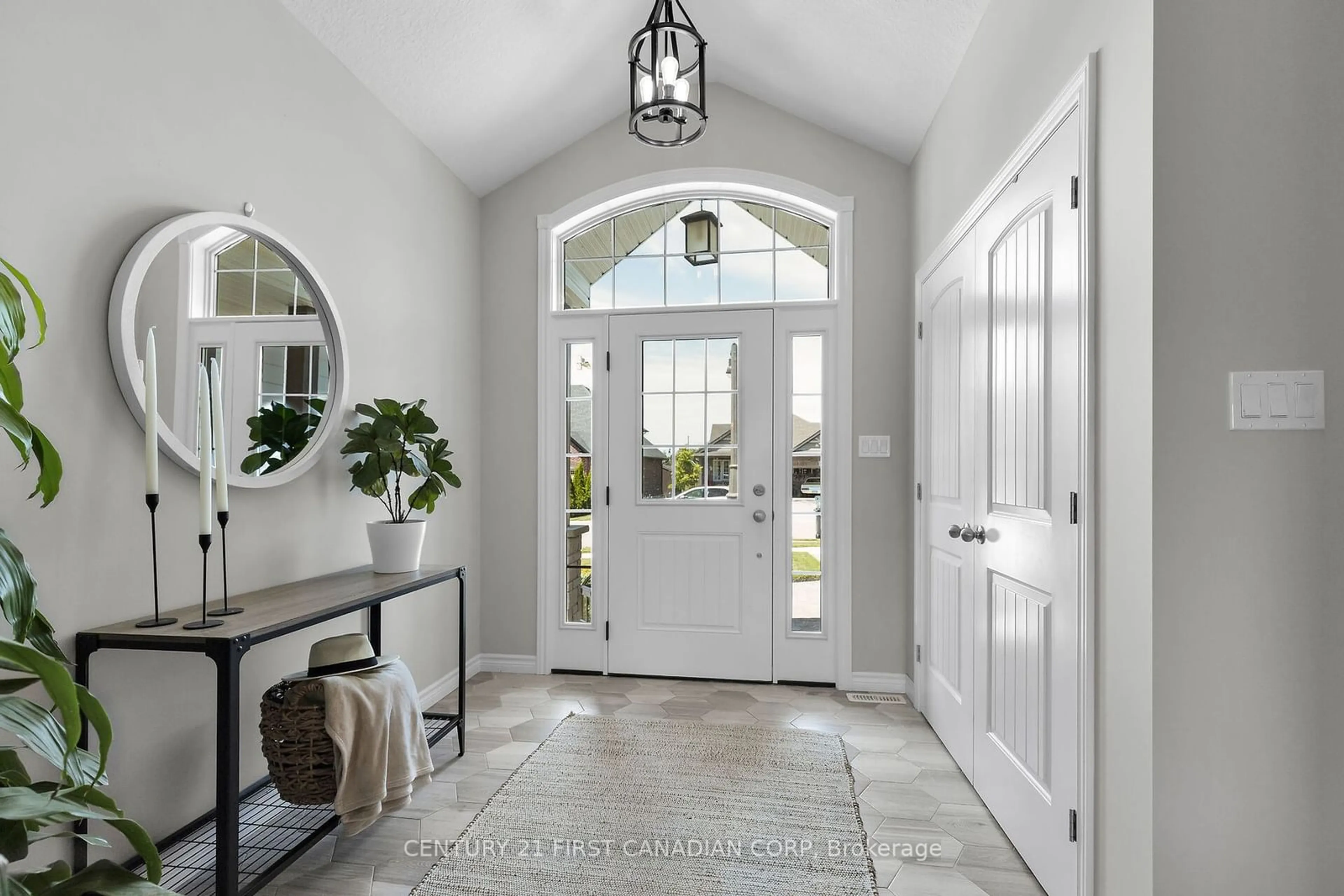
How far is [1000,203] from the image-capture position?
7.56 feet

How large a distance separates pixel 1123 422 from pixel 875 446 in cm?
211

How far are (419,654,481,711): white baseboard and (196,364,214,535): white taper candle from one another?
173 centimetres

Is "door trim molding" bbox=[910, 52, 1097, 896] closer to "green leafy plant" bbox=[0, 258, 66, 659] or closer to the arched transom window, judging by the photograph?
"green leafy plant" bbox=[0, 258, 66, 659]

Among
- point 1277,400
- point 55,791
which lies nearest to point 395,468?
point 55,791

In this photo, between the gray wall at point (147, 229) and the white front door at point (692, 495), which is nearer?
the gray wall at point (147, 229)

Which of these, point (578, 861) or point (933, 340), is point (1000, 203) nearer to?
point (933, 340)

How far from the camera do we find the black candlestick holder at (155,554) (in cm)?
Answer: 172

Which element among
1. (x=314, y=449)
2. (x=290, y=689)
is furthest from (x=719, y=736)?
(x=314, y=449)

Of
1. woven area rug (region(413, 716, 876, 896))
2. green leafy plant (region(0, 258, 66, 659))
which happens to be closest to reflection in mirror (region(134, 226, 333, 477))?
green leafy plant (region(0, 258, 66, 659))

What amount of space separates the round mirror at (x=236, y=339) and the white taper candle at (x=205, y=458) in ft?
0.64

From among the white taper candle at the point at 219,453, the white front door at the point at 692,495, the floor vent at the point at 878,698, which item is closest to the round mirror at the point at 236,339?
the white taper candle at the point at 219,453

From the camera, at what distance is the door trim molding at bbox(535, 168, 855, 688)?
3.71m

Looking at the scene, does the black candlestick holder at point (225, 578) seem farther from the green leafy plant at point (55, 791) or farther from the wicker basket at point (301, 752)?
the green leafy plant at point (55, 791)

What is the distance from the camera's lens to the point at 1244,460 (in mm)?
1444
